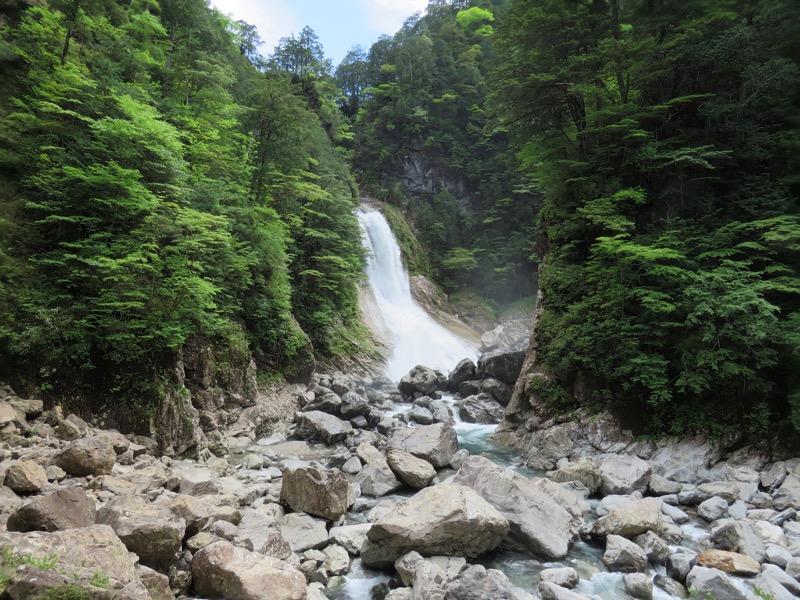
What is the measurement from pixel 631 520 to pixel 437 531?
10.8 ft

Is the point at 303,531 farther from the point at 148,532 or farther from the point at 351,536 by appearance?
the point at 148,532

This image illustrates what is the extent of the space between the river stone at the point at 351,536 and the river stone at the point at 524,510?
2155 millimetres

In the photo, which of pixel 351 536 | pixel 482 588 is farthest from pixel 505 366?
pixel 482 588

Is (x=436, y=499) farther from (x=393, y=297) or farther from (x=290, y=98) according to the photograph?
(x=393, y=297)

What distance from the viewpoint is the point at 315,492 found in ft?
24.4

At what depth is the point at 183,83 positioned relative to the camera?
15.6 meters

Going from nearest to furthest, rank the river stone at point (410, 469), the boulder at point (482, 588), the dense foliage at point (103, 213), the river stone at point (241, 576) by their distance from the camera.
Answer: the river stone at point (241, 576), the boulder at point (482, 588), the dense foliage at point (103, 213), the river stone at point (410, 469)

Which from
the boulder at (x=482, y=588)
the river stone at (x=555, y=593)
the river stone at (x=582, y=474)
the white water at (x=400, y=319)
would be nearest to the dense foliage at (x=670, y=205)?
the river stone at (x=582, y=474)

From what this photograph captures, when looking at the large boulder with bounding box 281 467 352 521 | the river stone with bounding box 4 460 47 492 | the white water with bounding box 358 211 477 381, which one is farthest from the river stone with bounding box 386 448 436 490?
the white water with bounding box 358 211 477 381

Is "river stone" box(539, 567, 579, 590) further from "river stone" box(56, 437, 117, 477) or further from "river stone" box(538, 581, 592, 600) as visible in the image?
"river stone" box(56, 437, 117, 477)

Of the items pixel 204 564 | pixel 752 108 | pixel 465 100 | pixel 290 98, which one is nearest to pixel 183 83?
pixel 290 98

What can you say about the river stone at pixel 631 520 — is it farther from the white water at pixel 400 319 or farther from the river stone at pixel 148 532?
the white water at pixel 400 319

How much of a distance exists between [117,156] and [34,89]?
1.82 m

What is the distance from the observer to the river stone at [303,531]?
6430 millimetres
